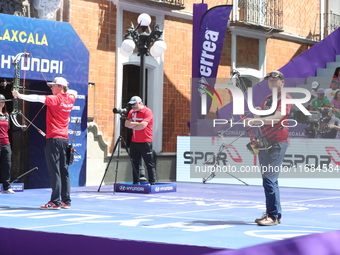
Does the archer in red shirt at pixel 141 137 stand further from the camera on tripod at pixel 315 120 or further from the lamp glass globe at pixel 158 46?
the camera on tripod at pixel 315 120

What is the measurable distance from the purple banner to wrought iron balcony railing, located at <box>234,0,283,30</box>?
2.36m

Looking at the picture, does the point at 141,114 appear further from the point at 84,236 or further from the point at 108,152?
the point at 84,236

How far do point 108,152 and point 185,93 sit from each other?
3429 mm

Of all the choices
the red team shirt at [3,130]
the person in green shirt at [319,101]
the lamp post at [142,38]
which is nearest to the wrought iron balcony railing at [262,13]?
the person in green shirt at [319,101]

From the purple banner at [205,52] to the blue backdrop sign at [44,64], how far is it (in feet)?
13.1

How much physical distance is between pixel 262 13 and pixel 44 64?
9.56 metres

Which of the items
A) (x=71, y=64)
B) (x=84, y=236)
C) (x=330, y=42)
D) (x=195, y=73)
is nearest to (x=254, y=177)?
(x=195, y=73)

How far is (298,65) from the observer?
21891mm

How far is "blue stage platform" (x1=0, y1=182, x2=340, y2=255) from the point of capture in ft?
21.1

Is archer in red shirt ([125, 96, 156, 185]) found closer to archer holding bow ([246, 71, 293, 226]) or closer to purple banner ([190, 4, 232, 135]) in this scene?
purple banner ([190, 4, 232, 135])

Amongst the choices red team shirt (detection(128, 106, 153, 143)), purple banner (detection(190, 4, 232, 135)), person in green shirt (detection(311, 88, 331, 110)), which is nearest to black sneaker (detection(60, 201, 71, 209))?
red team shirt (detection(128, 106, 153, 143))

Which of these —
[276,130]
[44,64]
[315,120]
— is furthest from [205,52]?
[276,130]

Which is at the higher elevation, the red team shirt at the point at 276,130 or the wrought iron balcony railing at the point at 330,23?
the wrought iron balcony railing at the point at 330,23

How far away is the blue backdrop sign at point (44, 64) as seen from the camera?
1428 cm
